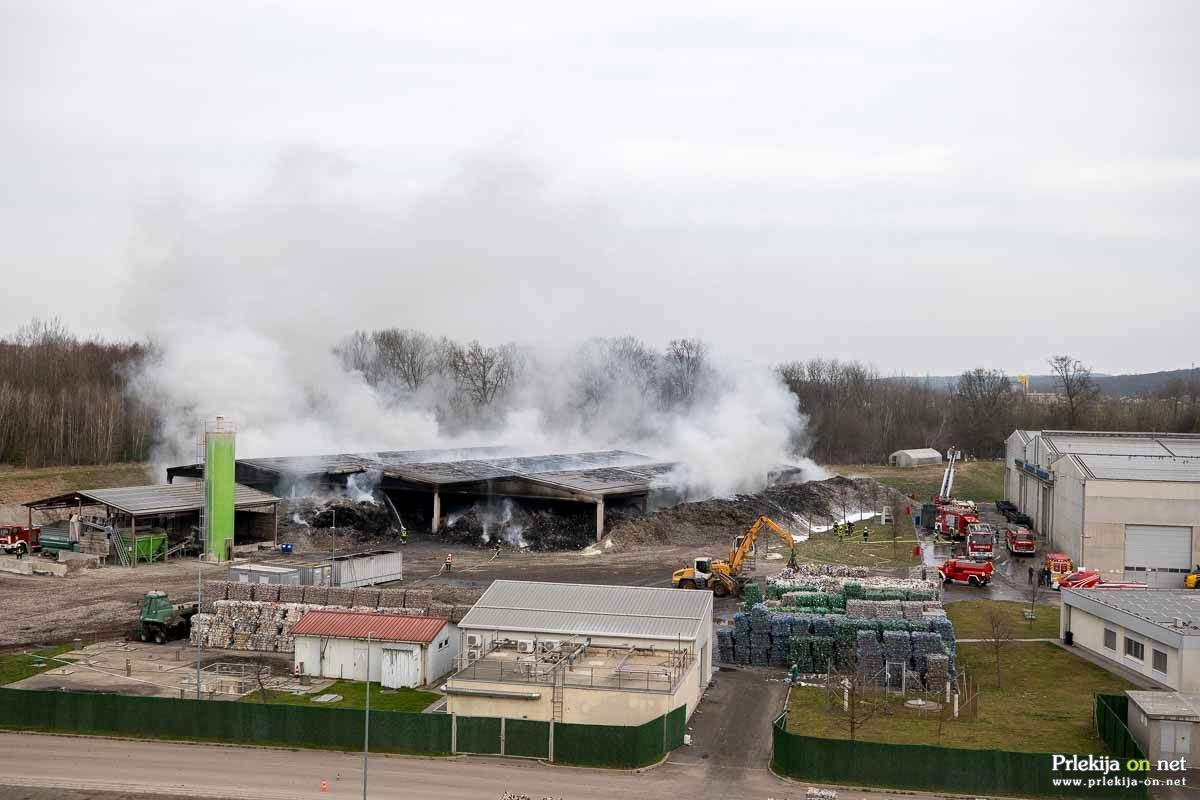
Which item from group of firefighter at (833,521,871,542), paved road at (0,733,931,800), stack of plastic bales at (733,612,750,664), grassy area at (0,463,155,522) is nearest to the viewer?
paved road at (0,733,931,800)

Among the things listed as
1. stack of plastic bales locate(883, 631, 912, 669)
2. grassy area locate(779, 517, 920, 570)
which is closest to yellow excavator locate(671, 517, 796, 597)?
grassy area locate(779, 517, 920, 570)

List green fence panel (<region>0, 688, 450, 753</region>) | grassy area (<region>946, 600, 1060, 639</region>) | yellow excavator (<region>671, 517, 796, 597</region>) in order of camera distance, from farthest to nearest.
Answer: yellow excavator (<region>671, 517, 796, 597</region>) → grassy area (<region>946, 600, 1060, 639</region>) → green fence panel (<region>0, 688, 450, 753</region>)

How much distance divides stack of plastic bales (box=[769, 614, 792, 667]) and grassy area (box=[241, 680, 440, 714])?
32.0 ft

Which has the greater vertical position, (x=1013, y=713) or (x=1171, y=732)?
(x=1171, y=732)

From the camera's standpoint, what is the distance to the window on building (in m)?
28.5

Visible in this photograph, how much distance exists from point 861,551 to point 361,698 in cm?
2873

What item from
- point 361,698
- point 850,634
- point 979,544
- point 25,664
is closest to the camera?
point 361,698

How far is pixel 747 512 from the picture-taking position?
5659cm

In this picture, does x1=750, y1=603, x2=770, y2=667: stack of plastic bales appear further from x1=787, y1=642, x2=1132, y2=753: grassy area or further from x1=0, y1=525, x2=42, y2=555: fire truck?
x1=0, y1=525, x2=42, y2=555: fire truck

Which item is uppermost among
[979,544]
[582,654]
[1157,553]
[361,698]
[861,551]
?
[1157,553]

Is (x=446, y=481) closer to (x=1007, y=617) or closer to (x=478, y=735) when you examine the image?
(x=1007, y=617)

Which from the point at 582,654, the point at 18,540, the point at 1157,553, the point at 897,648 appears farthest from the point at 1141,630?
the point at 18,540

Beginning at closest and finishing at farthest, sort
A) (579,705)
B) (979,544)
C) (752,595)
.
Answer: (579,705)
(752,595)
(979,544)

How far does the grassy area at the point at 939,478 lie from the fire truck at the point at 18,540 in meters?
53.9
